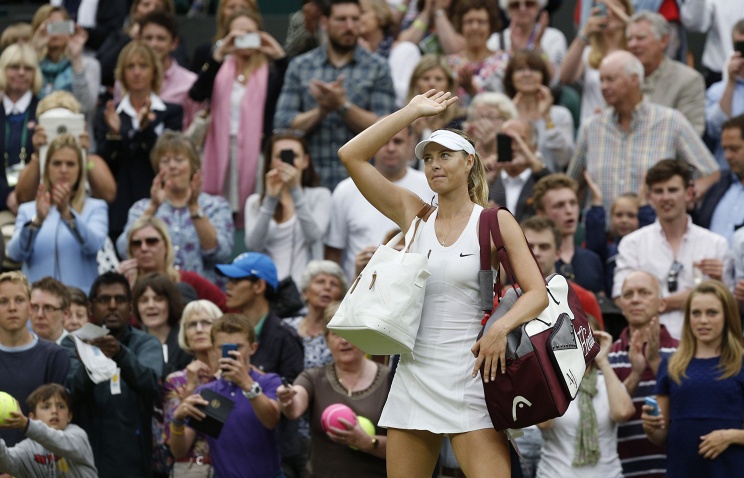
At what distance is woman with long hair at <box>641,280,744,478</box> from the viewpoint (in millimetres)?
8312

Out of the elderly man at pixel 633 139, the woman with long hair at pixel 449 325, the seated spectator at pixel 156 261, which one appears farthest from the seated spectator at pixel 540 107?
the woman with long hair at pixel 449 325

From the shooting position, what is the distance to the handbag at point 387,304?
6305 millimetres

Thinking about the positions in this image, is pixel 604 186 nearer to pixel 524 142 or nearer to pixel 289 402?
pixel 524 142

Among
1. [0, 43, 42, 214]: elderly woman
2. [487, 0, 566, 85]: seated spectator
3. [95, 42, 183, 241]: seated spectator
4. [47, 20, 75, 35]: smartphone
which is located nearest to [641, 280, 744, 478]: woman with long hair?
[487, 0, 566, 85]: seated spectator

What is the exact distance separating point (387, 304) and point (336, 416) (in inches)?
76.8

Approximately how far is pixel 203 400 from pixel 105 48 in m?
5.88

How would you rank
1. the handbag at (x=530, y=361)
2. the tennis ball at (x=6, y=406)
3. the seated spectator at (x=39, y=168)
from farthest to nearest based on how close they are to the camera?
the seated spectator at (x=39, y=168) → the tennis ball at (x=6, y=406) → the handbag at (x=530, y=361)

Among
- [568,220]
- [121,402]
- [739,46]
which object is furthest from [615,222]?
[121,402]

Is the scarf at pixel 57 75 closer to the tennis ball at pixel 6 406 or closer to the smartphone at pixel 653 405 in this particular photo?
the tennis ball at pixel 6 406

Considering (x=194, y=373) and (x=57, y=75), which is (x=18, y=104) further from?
(x=194, y=373)

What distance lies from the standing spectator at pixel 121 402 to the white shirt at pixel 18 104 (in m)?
3.55

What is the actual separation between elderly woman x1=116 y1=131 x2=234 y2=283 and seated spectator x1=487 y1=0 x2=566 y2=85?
10.8 ft

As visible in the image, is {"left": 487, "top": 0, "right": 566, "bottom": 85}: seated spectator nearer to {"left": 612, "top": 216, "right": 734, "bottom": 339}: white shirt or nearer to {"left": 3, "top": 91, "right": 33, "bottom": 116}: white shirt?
{"left": 612, "top": 216, "right": 734, "bottom": 339}: white shirt

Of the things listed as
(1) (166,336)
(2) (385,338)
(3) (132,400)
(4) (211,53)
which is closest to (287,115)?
(4) (211,53)
